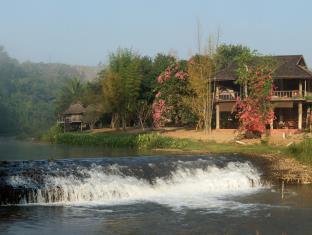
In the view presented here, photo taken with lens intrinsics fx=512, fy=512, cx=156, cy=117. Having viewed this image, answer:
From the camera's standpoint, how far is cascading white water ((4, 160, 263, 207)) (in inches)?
658

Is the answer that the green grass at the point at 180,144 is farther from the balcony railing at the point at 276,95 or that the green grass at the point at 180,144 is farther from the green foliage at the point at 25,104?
the green foliage at the point at 25,104

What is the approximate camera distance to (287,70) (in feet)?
123

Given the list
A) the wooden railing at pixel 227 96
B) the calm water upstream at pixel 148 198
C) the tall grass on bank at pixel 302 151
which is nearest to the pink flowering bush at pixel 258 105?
the wooden railing at pixel 227 96

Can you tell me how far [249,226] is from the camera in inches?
520

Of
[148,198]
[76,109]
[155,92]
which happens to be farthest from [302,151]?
[76,109]

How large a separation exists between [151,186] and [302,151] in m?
8.05

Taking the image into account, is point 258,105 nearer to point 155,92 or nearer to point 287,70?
point 287,70

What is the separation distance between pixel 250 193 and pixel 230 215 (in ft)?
15.3

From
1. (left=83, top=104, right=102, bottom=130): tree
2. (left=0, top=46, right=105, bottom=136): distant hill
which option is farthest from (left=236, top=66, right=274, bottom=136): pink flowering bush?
(left=0, top=46, right=105, bottom=136): distant hill

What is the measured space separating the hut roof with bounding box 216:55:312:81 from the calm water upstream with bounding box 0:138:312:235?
50.5 ft

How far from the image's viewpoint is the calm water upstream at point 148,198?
1318 cm

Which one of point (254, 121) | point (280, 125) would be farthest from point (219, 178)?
point (280, 125)

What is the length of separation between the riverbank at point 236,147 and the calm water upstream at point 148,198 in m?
1.04

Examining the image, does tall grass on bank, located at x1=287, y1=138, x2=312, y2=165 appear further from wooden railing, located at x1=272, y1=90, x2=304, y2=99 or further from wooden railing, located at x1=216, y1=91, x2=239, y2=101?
wooden railing, located at x1=216, y1=91, x2=239, y2=101
